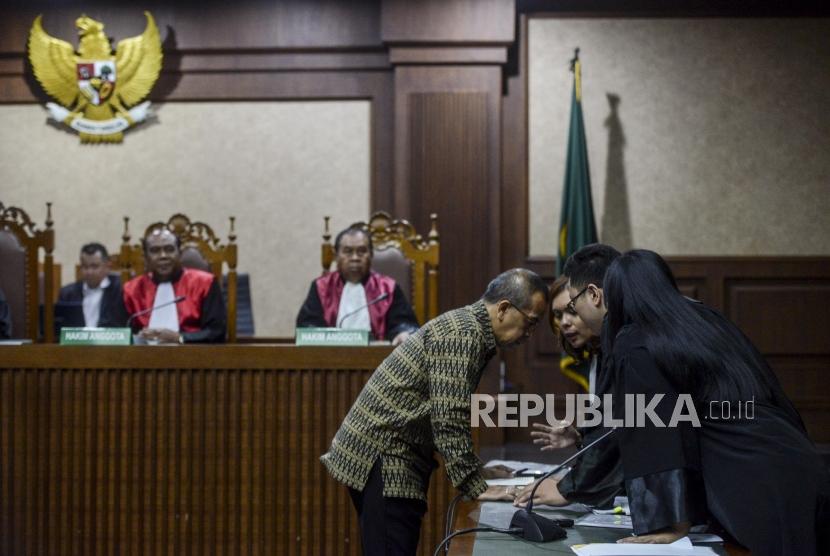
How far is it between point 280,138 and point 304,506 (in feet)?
11.2

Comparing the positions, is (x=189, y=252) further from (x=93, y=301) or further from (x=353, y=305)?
(x=353, y=305)

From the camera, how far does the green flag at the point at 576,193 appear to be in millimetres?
6008

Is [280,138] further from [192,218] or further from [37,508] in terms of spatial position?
[37,508]

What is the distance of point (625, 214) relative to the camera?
636 centimetres

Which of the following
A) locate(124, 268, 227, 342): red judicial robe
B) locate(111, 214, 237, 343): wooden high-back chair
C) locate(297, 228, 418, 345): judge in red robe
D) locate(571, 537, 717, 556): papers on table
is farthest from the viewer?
locate(111, 214, 237, 343): wooden high-back chair

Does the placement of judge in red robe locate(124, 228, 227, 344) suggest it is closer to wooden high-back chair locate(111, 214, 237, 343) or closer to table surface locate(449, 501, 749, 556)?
wooden high-back chair locate(111, 214, 237, 343)

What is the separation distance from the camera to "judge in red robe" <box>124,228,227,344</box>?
4.82 metres

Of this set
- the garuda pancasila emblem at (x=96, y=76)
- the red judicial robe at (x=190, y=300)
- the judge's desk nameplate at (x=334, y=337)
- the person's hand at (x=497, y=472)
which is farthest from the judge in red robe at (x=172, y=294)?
the person's hand at (x=497, y=472)

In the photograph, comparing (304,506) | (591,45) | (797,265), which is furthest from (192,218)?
(797,265)

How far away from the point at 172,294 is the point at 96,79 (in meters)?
2.32

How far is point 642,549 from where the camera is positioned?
1.70 metres

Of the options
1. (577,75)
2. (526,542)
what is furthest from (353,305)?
(526,542)

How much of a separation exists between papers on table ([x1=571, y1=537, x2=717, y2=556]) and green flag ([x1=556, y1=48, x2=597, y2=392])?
428cm

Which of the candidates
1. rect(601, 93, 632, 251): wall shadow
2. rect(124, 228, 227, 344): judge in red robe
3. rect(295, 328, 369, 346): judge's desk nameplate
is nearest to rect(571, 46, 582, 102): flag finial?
rect(601, 93, 632, 251): wall shadow
